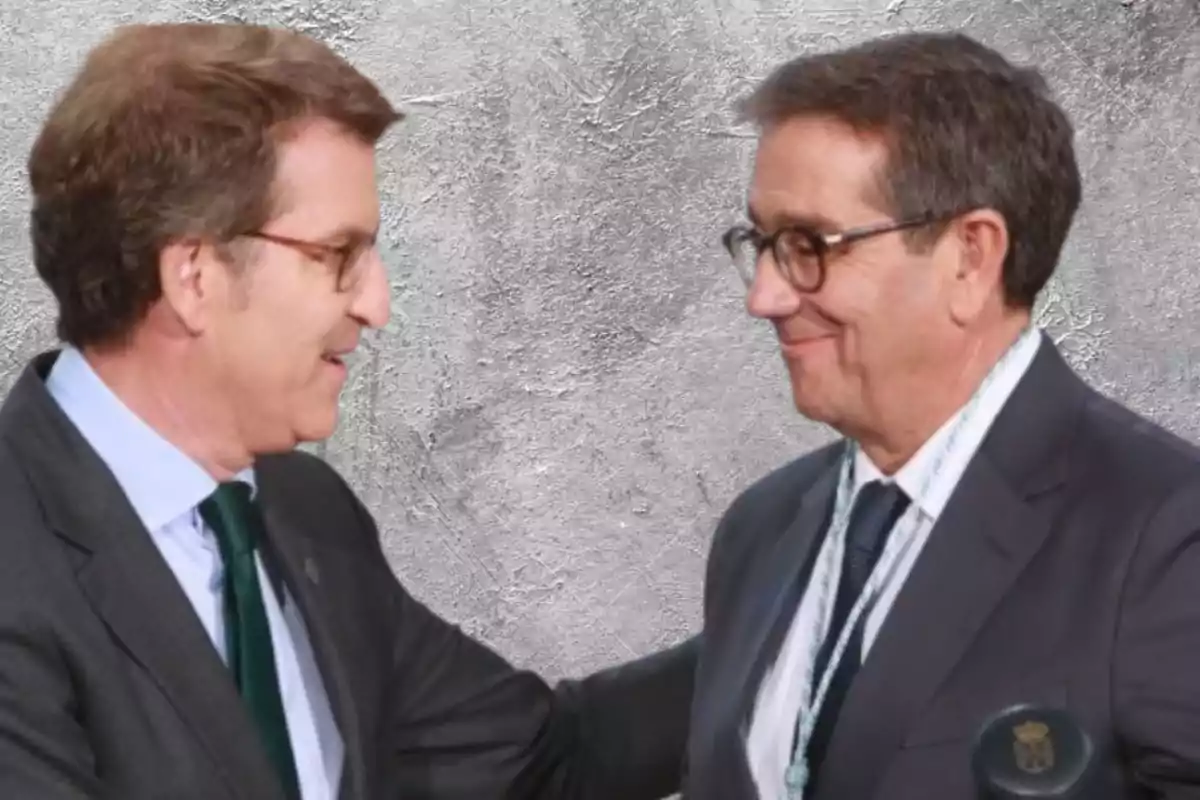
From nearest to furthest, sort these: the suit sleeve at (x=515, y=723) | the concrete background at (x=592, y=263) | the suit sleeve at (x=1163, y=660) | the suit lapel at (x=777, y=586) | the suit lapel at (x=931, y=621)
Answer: the suit sleeve at (x=1163, y=660) → the suit lapel at (x=931, y=621) → the suit lapel at (x=777, y=586) → the suit sleeve at (x=515, y=723) → the concrete background at (x=592, y=263)

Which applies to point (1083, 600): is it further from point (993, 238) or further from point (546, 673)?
point (546, 673)

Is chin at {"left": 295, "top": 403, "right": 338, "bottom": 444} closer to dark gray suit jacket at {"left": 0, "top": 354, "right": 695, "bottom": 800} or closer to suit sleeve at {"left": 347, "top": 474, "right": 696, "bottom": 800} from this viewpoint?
dark gray suit jacket at {"left": 0, "top": 354, "right": 695, "bottom": 800}

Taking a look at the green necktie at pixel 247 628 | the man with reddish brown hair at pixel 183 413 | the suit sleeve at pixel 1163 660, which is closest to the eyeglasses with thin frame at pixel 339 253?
the man with reddish brown hair at pixel 183 413

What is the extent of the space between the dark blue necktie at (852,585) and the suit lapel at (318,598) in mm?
400

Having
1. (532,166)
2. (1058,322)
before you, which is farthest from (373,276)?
(1058,322)

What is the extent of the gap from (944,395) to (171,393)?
2.09 feet

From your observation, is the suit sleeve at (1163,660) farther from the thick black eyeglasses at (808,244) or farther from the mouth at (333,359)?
the mouth at (333,359)

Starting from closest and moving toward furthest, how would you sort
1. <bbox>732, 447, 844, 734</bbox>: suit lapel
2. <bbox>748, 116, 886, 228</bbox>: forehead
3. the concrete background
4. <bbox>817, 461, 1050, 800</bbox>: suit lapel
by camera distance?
<bbox>817, 461, 1050, 800</bbox>: suit lapel → <bbox>748, 116, 886, 228</bbox>: forehead → <bbox>732, 447, 844, 734</bbox>: suit lapel → the concrete background

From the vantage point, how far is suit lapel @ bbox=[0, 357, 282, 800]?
121 centimetres

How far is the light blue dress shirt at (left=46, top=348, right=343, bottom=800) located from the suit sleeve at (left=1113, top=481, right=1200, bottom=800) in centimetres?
67

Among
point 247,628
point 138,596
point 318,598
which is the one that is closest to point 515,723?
point 318,598

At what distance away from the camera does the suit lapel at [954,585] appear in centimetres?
118

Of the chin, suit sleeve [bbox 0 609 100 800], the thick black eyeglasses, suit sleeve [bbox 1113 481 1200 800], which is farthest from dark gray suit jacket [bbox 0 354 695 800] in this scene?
suit sleeve [bbox 1113 481 1200 800]

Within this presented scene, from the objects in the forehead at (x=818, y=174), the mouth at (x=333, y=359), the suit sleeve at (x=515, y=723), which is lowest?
the suit sleeve at (x=515, y=723)
